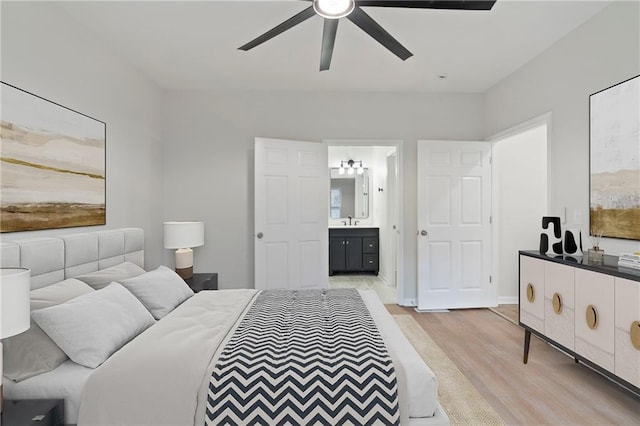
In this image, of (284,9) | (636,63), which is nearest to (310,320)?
(284,9)

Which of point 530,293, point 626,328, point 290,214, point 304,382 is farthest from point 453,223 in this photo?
point 304,382

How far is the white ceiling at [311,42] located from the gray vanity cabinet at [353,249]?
8.91ft

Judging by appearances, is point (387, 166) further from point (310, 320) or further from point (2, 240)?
point (2, 240)

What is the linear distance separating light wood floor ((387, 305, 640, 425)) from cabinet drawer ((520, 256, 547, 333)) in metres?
0.36

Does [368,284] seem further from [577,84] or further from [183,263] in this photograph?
[577,84]

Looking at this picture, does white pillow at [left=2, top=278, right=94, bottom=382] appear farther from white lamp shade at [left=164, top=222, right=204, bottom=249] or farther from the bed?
white lamp shade at [left=164, top=222, right=204, bottom=249]

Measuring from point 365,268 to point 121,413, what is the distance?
496cm

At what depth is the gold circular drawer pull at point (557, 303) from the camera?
2.29 meters

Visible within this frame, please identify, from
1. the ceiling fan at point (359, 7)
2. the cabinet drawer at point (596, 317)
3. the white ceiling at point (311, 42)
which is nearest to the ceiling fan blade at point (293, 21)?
the ceiling fan at point (359, 7)

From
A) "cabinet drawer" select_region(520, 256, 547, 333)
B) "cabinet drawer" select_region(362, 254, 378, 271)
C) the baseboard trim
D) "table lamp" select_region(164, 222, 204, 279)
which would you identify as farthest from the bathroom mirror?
"cabinet drawer" select_region(520, 256, 547, 333)

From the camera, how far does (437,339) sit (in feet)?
10.4

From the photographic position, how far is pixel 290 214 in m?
3.98

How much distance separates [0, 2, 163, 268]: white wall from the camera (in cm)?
204

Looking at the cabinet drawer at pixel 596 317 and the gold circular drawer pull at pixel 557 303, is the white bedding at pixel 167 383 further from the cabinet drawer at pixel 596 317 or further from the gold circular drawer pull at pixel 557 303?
the gold circular drawer pull at pixel 557 303
